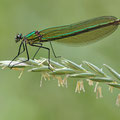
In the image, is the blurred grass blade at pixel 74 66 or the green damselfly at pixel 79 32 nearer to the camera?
the blurred grass blade at pixel 74 66

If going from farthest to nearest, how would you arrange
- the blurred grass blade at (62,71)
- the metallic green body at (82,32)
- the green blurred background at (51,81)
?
1. the green blurred background at (51,81)
2. the metallic green body at (82,32)
3. the blurred grass blade at (62,71)

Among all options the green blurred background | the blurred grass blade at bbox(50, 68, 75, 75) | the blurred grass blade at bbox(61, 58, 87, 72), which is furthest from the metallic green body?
the blurred grass blade at bbox(50, 68, 75, 75)

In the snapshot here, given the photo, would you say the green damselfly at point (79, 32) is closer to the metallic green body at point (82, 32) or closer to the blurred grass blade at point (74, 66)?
the metallic green body at point (82, 32)

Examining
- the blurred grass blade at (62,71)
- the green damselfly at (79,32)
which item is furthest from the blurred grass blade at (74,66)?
the green damselfly at (79,32)

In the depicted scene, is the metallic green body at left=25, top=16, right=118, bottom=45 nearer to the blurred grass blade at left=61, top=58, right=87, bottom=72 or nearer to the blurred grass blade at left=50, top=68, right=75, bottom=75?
the blurred grass blade at left=61, top=58, right=87, bottom=72

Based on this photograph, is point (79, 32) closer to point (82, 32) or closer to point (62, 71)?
point (82, 32)

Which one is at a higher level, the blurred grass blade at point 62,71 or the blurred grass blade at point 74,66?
the blurred grass blade at point 74,66
